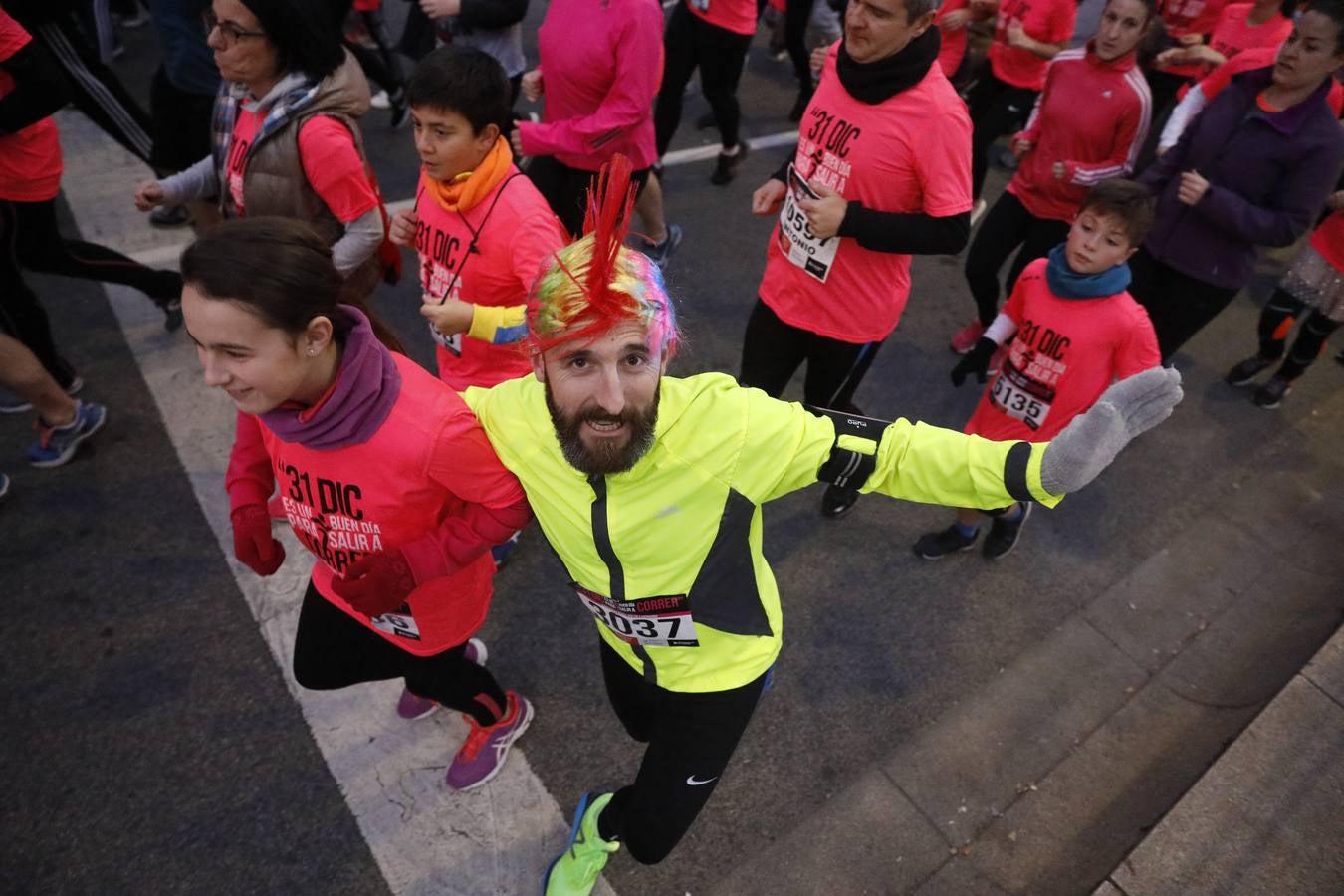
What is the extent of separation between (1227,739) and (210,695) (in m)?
3.72

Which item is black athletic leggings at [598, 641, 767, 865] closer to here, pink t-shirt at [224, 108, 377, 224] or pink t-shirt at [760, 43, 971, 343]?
pink t-shirt at [760, 43, 971, 343]

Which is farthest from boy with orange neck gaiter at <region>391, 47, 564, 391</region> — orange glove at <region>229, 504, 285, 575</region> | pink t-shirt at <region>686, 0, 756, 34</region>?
pink t-shirt at <region>686, 0, 756, 34</region>

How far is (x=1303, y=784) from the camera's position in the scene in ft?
8.92

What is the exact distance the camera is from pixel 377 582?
5.92 feet

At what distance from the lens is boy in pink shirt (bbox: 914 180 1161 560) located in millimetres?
2762

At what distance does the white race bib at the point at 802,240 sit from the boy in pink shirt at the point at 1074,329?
744 millimetres

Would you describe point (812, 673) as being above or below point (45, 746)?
above

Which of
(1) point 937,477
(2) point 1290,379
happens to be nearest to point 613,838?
(1) point 937,477

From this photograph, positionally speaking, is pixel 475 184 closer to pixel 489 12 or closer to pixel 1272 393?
pixel 489 12

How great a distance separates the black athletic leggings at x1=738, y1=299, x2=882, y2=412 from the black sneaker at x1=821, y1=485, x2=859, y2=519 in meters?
0.51

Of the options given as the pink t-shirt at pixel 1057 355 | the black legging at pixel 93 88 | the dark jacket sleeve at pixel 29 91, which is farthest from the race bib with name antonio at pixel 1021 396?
the black legging at pixel 93 88

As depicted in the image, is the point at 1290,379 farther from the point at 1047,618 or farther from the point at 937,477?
the point at 937,477

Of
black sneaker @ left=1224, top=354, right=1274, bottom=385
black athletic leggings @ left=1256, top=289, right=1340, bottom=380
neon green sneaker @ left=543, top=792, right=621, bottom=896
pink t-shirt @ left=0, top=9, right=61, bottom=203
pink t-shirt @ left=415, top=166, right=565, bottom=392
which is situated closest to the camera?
neon green sneaker @ left=543, top=792, right=621, bottom=896

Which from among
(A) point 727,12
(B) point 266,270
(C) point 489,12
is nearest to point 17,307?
(C) point 489,12
